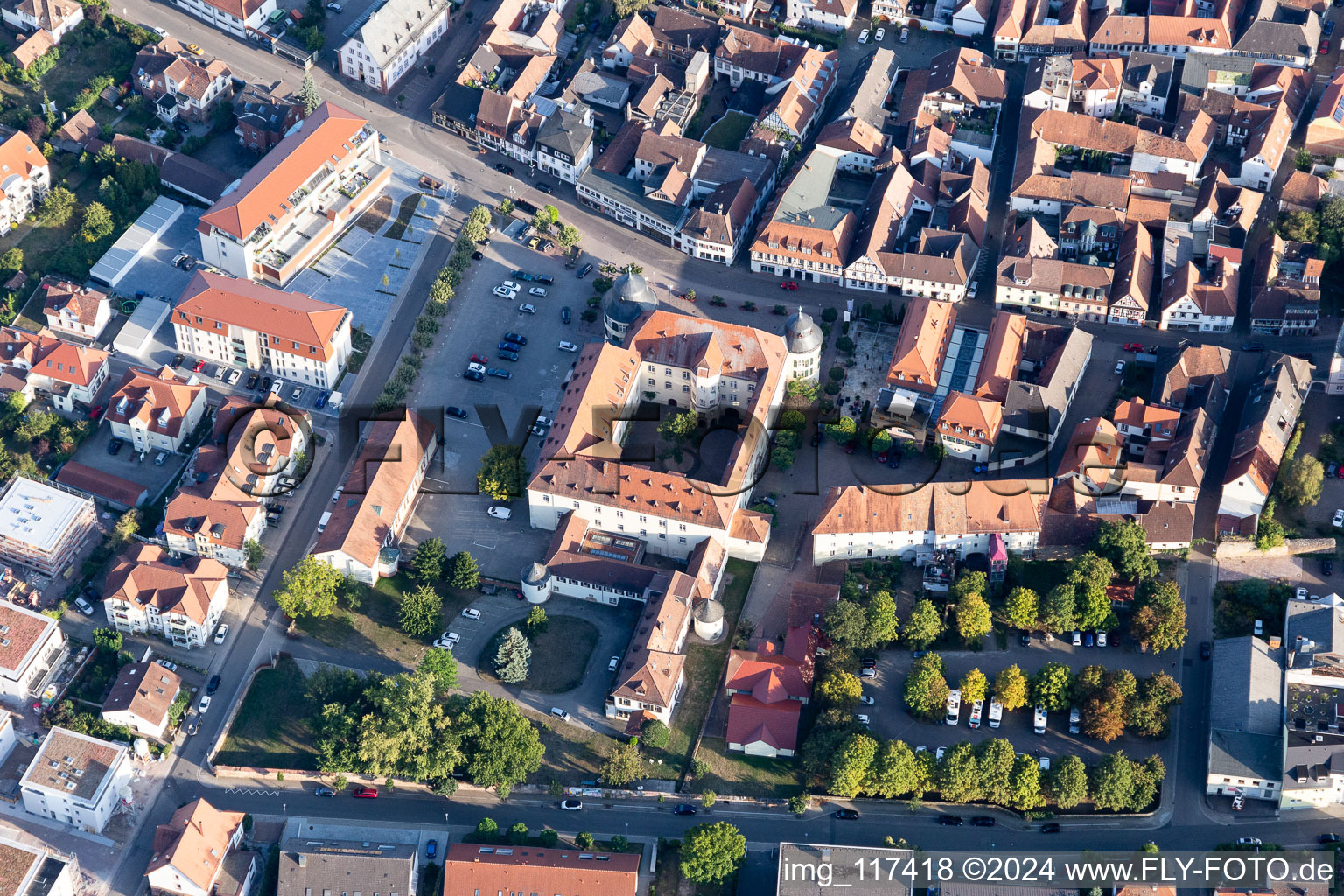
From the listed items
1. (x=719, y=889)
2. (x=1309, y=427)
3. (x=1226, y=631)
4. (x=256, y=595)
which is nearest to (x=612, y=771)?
(x=719, y=889)

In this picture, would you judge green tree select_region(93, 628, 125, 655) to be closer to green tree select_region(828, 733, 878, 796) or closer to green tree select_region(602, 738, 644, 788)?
green tree select_region(602, 738, 644, 788)

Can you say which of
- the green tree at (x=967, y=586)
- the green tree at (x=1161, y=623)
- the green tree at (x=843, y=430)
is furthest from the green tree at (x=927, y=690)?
the green tree at (x=843, y=430)

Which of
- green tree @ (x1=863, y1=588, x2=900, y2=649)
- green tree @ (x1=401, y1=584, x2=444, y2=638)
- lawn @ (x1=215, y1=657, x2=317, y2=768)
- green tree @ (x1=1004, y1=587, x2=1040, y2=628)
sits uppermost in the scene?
green tree @ (x1=1004, y1=587, x2=1040, y2=628)

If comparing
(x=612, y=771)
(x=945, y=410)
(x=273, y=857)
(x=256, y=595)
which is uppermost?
(x=945, y=410)

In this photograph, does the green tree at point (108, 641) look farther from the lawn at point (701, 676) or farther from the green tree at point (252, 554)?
the lawn at point (701, 676)

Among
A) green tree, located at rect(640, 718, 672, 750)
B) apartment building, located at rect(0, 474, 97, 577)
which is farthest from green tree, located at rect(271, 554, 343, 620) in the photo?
green tree, located at rect(640, 718, 672, 750)

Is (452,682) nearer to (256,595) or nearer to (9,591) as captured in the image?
(256,595)

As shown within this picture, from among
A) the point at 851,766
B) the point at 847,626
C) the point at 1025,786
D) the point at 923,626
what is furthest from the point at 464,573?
the point at 1025,786
